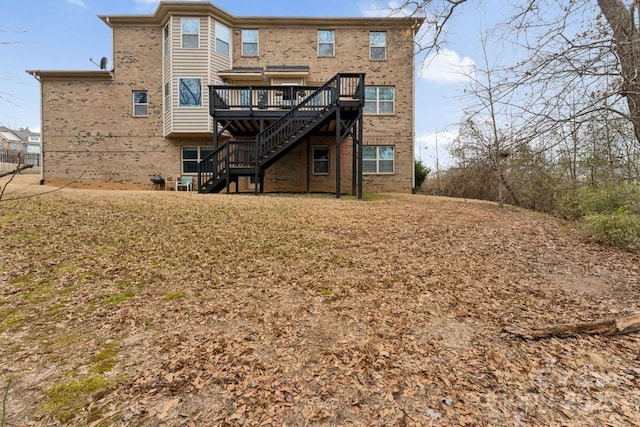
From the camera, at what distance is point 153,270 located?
477cm

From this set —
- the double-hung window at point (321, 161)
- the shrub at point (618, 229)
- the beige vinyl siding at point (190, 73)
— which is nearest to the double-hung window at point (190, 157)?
the beige vinyl siding at point (190, 73)

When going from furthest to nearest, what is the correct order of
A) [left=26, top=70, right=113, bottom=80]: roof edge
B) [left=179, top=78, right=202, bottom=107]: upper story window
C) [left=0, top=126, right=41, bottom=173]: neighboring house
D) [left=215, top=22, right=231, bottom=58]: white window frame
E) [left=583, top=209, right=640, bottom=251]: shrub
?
[left=215, top=22, right=231, bottom=58]: white window frame, [left=26, top=70, right=113, bottom=80]: roof edge, [left=179, top=78, right=202, bottom=107]: upper story window, [left=583, top=209, right=640, bottom=251]: shrub, [left=0, top=126, right=41, bottom=173]: neighboring house

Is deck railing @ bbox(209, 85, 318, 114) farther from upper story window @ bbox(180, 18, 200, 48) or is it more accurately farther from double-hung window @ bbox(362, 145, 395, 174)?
double-hung window @ bbox(362, 145, 395, 174)

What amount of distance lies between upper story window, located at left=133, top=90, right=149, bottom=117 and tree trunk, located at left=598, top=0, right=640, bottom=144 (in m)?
17.5

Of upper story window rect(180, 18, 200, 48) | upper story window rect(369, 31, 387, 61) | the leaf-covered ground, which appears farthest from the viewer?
upper story window rect(369, 31, 387, 61)

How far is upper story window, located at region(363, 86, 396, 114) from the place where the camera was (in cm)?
1650

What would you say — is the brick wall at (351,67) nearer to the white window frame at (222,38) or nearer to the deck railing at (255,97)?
the white window frame at (222,38)

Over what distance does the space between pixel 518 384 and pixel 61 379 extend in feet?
12.0

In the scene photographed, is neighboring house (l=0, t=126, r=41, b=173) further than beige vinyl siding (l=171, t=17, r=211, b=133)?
No

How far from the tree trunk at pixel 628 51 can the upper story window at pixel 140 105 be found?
690 inches

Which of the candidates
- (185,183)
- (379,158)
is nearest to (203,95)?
(185,183)

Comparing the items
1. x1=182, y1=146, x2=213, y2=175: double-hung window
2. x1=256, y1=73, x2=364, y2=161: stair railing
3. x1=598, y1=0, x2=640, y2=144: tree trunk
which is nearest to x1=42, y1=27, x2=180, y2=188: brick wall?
x1=182, y1=146, x2=213, y2=175: double-hung window

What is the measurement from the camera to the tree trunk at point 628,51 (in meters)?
3.76

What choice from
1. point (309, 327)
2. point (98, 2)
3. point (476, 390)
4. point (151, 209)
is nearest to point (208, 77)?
point (98, 2)
